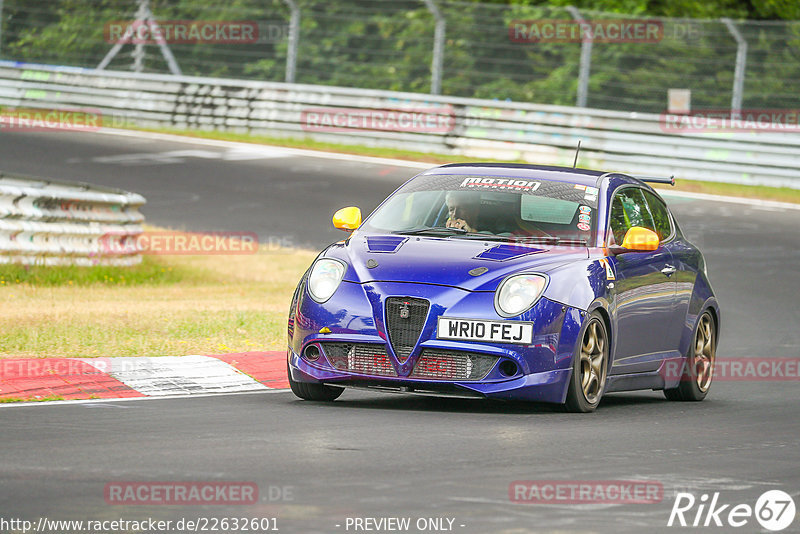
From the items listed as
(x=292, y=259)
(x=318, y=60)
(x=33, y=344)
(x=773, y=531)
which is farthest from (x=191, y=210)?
(x=773, y=531)

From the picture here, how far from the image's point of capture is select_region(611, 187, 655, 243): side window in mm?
10262

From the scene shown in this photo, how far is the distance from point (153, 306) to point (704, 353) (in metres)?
5.51

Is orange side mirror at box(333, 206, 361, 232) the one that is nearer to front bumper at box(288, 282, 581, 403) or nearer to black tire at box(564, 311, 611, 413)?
front bumper at box(288, 282, 581, 403)

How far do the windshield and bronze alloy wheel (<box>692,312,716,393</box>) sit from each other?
166 centimetres

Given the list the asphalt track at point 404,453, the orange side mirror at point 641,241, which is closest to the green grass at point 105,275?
the asphalt track at point 404,453

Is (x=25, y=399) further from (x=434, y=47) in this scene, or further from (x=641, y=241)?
(x=434, y=47)

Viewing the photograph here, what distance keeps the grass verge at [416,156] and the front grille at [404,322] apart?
16.4m

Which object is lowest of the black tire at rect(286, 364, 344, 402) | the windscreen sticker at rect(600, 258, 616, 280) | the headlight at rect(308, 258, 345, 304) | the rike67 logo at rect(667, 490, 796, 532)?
the black tire at rect(286, 364, 344, 402)

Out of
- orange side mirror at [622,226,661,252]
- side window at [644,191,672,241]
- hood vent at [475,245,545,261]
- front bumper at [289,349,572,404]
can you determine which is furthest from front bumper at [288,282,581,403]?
side window at [644,191,672,241]

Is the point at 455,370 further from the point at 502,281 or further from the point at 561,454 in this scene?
the point at 561,454

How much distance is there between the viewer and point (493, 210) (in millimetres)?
10023

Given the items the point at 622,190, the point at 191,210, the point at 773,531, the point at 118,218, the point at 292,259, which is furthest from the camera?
the point at 191,210

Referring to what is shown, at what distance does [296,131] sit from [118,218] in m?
12.0

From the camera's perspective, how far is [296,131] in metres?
29.1
